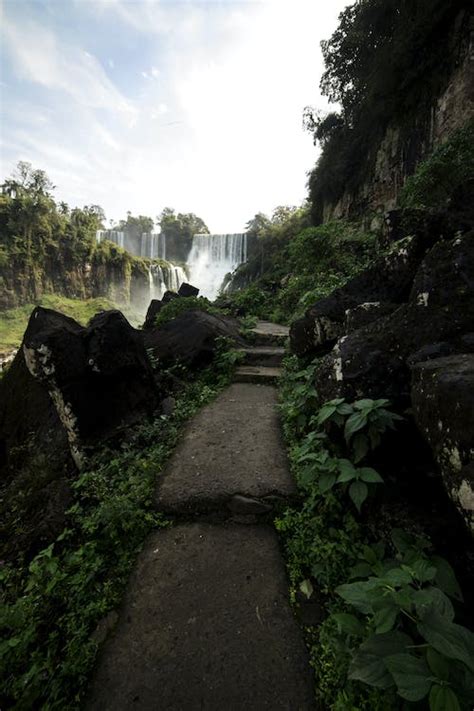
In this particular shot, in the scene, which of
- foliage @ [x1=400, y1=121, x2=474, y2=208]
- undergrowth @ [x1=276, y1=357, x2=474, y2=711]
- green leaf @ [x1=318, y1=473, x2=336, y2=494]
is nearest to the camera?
undergrowth @ [x1=276, y1=357, x2=474, y2=711]

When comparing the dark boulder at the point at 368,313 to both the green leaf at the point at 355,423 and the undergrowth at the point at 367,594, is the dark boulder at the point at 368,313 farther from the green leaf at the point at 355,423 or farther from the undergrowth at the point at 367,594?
the green leaf at the point at 355,423

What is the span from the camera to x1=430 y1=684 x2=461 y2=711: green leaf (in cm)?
81

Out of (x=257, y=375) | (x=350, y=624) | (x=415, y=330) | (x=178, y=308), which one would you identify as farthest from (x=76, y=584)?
(x=178, y=308)

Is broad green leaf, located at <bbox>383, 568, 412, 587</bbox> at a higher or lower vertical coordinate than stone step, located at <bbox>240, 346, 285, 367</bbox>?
lower

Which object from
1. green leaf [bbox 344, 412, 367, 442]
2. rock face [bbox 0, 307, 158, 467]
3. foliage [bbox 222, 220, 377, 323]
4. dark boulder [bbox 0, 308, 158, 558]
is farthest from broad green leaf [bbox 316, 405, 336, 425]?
foliage [bbox 222, 220, 377, 323]

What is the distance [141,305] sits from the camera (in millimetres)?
38531

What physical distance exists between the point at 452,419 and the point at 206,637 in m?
1.63

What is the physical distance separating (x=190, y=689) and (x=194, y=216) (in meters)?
62.9

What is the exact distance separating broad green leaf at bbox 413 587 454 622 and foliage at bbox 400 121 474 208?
6.38 meters

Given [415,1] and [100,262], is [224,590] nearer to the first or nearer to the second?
[415,1]

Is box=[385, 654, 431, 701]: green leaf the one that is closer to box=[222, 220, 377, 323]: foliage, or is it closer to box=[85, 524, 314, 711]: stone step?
box=[85, 524, 314, 711]: stone step

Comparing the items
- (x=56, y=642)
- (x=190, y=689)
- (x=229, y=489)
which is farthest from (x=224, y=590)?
(x=56, y=642)

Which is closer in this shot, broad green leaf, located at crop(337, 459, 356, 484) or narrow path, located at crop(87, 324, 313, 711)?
narrow path, located at crop(87, 324, 313, 711)

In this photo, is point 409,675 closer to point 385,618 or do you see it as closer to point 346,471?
point 385,618
